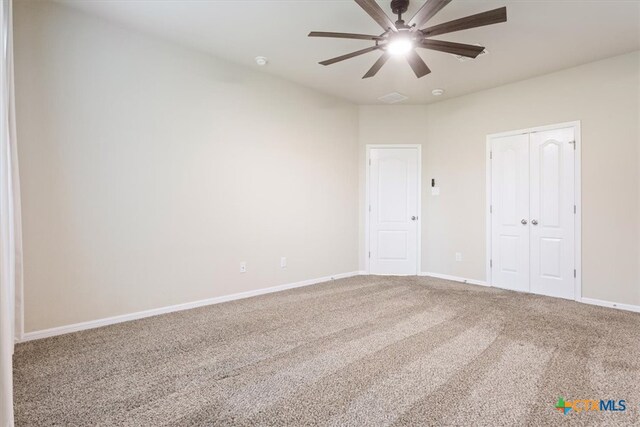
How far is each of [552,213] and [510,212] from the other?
1.63 ft

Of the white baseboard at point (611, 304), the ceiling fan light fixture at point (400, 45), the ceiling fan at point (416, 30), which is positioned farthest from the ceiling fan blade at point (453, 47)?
the white baseboard at point (611, 304)

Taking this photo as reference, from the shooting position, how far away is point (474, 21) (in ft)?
7.45

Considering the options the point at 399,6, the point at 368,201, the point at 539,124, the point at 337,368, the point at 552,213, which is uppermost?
the point at 399,6

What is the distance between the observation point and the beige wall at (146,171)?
2.74m

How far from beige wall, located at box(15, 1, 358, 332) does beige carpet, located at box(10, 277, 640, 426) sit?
48 cm

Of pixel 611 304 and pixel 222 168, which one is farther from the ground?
pixel 222 168

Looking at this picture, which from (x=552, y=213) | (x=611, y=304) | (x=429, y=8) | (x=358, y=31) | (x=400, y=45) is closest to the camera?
(x=429, y=8)

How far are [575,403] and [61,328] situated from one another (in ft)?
12.5

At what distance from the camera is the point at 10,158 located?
7.63 ft

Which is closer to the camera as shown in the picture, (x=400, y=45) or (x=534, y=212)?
(x=400, y=45)

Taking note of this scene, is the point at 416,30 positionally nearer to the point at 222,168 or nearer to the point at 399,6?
the point at 399,6

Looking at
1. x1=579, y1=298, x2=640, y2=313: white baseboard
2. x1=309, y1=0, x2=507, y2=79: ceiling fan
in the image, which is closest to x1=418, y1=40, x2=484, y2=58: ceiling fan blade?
x1=309, y1=0, x2=507, y2=79: ceiling fan

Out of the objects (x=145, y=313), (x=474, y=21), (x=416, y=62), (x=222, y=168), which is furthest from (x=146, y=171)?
(x=474, y=21)

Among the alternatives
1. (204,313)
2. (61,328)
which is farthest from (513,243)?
(61,328)
